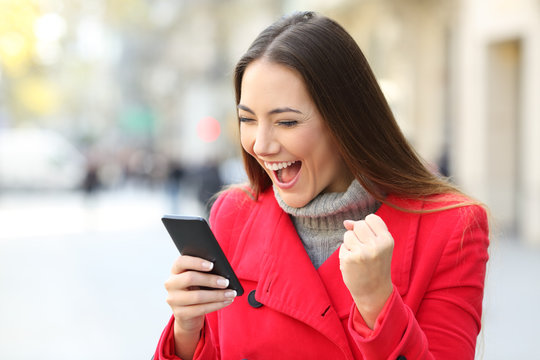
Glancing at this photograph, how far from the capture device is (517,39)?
14.1 meters

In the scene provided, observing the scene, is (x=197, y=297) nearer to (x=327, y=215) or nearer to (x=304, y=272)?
(x=304, y=272)

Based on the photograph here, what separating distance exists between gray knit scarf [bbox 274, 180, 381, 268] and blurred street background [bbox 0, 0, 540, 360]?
1.55 ft

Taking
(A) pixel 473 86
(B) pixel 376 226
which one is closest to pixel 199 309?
(B) pixel 376 226

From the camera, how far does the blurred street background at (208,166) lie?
7738 millimetres

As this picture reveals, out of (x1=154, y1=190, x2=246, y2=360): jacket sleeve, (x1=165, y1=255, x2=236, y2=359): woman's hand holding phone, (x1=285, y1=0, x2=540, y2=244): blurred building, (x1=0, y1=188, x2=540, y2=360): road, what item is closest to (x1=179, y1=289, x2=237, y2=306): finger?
(x1=165, y1=255, x2=236, y2=359): woman's hand holding phone

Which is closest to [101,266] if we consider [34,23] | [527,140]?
[34,23]

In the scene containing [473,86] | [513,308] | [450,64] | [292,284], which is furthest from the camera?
[450,64]

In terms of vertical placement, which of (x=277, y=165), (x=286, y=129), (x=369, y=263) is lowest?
(x=369, y=263)

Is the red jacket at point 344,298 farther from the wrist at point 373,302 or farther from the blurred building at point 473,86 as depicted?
the blurred building at point 473,86

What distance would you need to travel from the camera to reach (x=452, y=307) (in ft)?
6.46

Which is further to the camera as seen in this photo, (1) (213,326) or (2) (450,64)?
(2) (450,64)

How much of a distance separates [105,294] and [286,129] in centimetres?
765

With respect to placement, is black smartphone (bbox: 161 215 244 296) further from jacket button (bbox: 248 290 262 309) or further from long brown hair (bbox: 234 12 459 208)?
long brown hair (bbox: 234 12 459 208)

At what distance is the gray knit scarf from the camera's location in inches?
87.0
